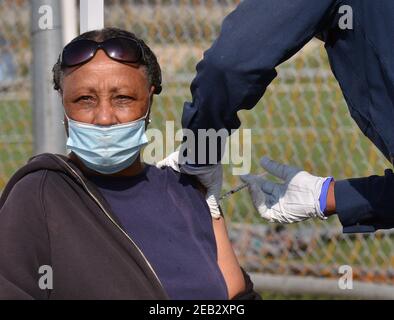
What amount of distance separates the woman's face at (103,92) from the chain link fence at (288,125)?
2.52 m

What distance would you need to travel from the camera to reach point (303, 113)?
6.00m

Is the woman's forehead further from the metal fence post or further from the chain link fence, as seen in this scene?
the chain link fence

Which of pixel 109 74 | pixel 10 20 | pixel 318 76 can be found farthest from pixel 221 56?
pixel 10 20

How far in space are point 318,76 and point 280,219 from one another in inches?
106

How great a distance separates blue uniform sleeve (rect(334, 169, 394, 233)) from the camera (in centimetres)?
301

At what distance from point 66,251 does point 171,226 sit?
315 mm

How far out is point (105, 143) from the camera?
2760 mm

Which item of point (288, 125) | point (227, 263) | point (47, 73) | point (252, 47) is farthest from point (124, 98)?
point (288, 125)

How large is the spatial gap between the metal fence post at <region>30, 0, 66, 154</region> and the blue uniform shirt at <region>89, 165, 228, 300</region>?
599 mm

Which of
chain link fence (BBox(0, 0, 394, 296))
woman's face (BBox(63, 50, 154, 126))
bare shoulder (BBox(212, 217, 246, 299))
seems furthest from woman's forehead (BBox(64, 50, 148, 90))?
chain link fence (BBox(0, 0, 394, 296))

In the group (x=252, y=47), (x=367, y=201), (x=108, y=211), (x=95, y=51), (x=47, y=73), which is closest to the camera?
(x=252, y=47)

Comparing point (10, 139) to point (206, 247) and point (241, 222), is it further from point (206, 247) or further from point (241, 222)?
point (206, 247)

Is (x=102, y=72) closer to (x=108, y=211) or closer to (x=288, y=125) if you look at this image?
(x=108, y=211)

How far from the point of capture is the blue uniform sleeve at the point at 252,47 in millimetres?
2553
